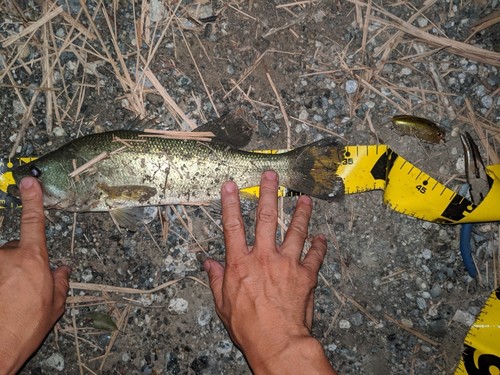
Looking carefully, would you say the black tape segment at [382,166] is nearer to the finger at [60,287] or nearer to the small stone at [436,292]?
the small stone at [436,292]

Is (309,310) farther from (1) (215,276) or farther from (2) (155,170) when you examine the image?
(2) (155,170)

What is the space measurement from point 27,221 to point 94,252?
27.1 inches

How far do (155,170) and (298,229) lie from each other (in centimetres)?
132

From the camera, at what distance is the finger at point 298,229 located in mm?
3750

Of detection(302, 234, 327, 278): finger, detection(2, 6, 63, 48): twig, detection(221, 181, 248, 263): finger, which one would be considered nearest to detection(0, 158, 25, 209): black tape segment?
detection(2, 6, 63, 48): twig

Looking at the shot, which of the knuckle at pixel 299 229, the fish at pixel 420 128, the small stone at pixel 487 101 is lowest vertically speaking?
the knuckle at pixel 299 229

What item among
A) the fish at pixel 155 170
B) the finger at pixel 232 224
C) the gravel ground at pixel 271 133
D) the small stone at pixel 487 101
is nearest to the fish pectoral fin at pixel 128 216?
the fish at pixel 155 170

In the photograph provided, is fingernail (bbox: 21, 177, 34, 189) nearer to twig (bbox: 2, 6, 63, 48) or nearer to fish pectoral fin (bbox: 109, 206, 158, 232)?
fish pectoral fin (bbox: 109, 206, 158, 232)

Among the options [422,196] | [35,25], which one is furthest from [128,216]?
[422,196]

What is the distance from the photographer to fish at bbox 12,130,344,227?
372 centimetres

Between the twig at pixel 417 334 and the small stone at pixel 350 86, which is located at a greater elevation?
the small stone at pixel 350 86

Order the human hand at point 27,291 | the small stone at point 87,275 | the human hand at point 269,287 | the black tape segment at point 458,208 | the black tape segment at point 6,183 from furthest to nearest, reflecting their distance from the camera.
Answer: the small stone at point 87,275, the black tape segment at point 6,183, the black tape segment at point 458,208, the human hand at point 27,291, the human hand at point 269,287

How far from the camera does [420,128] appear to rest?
4.06 m

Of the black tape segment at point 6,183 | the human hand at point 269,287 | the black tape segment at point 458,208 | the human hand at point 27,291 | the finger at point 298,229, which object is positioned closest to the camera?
the human hand at point 269,287
